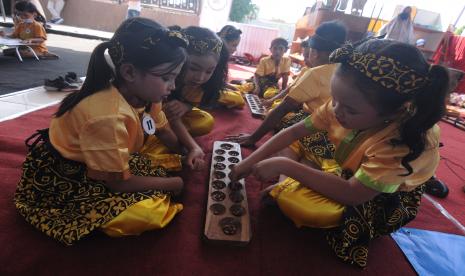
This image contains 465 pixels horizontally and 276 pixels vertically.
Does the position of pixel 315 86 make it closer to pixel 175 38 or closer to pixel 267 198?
pixel 267 198

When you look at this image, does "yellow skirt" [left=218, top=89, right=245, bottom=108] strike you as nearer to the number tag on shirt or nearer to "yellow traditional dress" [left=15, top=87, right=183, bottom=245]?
the number tag on shirt

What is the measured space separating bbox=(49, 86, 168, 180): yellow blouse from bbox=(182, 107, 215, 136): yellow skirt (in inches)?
28.9

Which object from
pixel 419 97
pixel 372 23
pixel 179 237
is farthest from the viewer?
pixel 372 23

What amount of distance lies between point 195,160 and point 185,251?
35cm

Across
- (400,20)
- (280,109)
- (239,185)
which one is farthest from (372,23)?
(239,185)

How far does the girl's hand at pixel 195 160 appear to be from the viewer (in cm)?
107

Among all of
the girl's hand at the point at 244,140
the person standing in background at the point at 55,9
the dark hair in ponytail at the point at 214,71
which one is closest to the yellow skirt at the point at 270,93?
the girl's hand at the point at 244,140

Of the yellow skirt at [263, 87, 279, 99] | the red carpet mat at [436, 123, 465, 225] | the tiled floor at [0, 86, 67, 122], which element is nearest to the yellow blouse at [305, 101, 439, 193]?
the red carpet mat at [436, 123, 465, 225]

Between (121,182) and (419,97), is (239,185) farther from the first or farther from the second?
(419,97)

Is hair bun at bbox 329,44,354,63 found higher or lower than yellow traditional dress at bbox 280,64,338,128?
higher

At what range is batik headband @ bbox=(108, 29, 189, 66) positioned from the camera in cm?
76

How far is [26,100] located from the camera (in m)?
1.78

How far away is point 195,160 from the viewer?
1.09 m

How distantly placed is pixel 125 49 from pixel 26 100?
1.41 m
